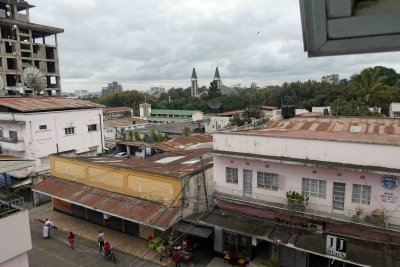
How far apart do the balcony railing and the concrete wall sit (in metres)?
9.72

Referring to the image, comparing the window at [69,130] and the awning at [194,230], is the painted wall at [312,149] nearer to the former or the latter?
the awning at [194,230]

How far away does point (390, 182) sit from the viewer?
13.1 metres

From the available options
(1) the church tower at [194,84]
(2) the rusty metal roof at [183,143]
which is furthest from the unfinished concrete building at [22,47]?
(1) the church tower at [194,84]

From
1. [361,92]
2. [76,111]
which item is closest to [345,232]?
[76,111]

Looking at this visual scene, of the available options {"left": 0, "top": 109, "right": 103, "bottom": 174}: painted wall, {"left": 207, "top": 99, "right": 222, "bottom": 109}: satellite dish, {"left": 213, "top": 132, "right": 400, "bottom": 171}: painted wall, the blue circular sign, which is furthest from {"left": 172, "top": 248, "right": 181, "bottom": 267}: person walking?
{"left": 207, "top": 99, "right": 222, "bottom": 109}: satellite dish

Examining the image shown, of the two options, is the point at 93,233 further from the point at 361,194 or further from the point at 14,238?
the point at 361,194

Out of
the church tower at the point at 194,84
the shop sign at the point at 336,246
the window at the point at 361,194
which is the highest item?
the church tower at the point at 194,84

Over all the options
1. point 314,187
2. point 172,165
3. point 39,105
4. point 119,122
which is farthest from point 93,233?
point 119,122

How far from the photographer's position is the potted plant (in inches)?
586

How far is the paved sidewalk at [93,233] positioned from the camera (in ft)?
60.3

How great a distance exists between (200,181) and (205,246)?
159 inches

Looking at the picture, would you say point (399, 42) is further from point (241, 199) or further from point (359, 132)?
point (359, 132)

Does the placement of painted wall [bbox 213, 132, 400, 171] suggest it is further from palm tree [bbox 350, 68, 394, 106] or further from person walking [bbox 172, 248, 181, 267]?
palm tree [bbox 350, 68, 394, 106]

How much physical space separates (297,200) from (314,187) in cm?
106
